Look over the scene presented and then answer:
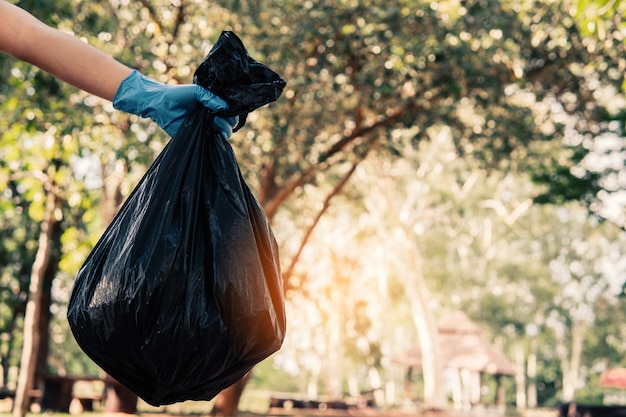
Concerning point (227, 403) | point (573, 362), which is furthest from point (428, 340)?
point (573, 362)

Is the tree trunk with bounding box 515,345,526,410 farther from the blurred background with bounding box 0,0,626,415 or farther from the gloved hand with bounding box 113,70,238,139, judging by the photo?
the gloved hand with bounding box 113,70,238,139

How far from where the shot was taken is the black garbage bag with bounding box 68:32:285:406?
1.75 meters

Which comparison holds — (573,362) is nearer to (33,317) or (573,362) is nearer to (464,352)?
(464,352)

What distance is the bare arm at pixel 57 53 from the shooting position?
173cm

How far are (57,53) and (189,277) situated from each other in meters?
0.54

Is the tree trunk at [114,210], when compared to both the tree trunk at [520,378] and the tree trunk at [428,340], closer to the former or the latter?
the tree trunk at [428,340]

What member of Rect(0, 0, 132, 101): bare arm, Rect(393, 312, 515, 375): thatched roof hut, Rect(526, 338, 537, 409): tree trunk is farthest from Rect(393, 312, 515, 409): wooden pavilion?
Rect(0, 0, 132, 101): bare arm

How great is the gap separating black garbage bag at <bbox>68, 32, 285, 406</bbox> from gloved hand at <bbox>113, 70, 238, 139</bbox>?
0.03 m

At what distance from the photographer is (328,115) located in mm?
13414

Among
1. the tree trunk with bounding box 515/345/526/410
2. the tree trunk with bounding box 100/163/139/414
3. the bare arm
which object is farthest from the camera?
the tree trunk with bounding box 515/345/526/410

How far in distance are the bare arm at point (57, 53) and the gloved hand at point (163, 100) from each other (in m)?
0.03

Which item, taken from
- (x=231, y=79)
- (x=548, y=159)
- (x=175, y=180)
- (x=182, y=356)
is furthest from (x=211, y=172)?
(x=548, y=159)

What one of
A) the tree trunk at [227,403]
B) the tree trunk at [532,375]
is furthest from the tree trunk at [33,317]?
the tree trunk at [532,375]

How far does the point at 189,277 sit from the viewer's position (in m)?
1.77
